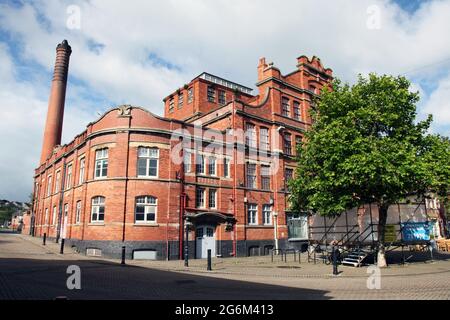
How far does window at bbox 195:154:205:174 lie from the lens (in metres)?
25.1

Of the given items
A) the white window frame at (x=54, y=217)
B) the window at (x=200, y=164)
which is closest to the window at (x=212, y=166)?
the window at (x=200, y=164)

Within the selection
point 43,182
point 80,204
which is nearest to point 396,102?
point 80,204

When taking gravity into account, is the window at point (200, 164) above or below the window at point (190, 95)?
below

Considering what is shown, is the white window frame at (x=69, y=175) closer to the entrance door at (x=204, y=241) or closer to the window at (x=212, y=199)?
the window at (x=212, y=199)

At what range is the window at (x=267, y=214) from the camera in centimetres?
2833

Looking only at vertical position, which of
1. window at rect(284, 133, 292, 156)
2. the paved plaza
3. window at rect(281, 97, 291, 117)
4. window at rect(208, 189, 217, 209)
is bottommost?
the paved plaza

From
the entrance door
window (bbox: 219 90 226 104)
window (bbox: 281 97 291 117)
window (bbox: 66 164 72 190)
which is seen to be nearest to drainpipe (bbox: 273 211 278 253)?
the entrance door

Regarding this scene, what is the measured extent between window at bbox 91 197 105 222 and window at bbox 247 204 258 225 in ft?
37.2

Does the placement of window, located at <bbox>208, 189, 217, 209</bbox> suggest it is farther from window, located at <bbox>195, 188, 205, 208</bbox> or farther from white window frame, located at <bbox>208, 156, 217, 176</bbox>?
white window frame, located at <bbox>208, 156, 217, 176</bbox>

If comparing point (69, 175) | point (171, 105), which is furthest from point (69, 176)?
point (171, 105)

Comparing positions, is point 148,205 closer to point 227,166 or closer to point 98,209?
point 98,209

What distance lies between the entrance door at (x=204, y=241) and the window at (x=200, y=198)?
168 centimetres

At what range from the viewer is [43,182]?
4125 centimetres
